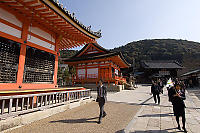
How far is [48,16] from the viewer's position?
4.74 m

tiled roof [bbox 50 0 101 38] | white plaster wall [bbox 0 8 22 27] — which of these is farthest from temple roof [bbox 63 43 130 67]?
white plaster wall [bbox 0 8 22 27]

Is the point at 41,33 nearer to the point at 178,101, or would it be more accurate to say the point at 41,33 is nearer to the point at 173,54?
the point at 178,101

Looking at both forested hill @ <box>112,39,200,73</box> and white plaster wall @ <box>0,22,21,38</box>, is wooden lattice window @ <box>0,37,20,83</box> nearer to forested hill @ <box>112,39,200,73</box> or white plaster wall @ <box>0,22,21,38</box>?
white plaster wall @ <box>0,22,21,38</box>

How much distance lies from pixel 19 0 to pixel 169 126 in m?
7.11

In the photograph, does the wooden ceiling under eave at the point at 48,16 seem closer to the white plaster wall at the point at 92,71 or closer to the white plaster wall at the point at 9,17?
the white plaster wall at the point at 9,17

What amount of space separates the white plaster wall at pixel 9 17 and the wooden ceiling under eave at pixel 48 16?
8.4 inches

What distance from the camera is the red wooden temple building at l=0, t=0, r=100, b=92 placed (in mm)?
4152

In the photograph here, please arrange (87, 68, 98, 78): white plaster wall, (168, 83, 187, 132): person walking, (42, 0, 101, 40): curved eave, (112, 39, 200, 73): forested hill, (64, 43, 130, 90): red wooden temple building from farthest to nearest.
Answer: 1. (112, 39, 200, 73): forested hill
2. (87, 68, 98, 78): white plaster wall
3. (64, 43, 130, 90): red wooden temple building
4. (42, 0, 101, 40): curved eave
5. (168, 83, 187, 132): person walking

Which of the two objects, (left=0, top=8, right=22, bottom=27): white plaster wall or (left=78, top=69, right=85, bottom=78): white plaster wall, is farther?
(left=78, top=69, right=85, bottom=78): white plaster wall

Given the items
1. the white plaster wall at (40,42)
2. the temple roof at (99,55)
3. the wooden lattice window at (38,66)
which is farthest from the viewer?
the temple roof at (99,55)

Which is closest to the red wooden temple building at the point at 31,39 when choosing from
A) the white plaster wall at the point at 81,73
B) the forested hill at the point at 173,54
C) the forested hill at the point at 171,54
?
the white plaster wall at the point at 81,73

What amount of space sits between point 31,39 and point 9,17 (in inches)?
45.0

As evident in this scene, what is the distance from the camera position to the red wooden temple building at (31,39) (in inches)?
163

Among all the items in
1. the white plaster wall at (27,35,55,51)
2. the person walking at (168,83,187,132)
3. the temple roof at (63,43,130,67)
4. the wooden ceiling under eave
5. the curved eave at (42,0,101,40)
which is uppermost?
the temple roof at (63,43,130,67)
